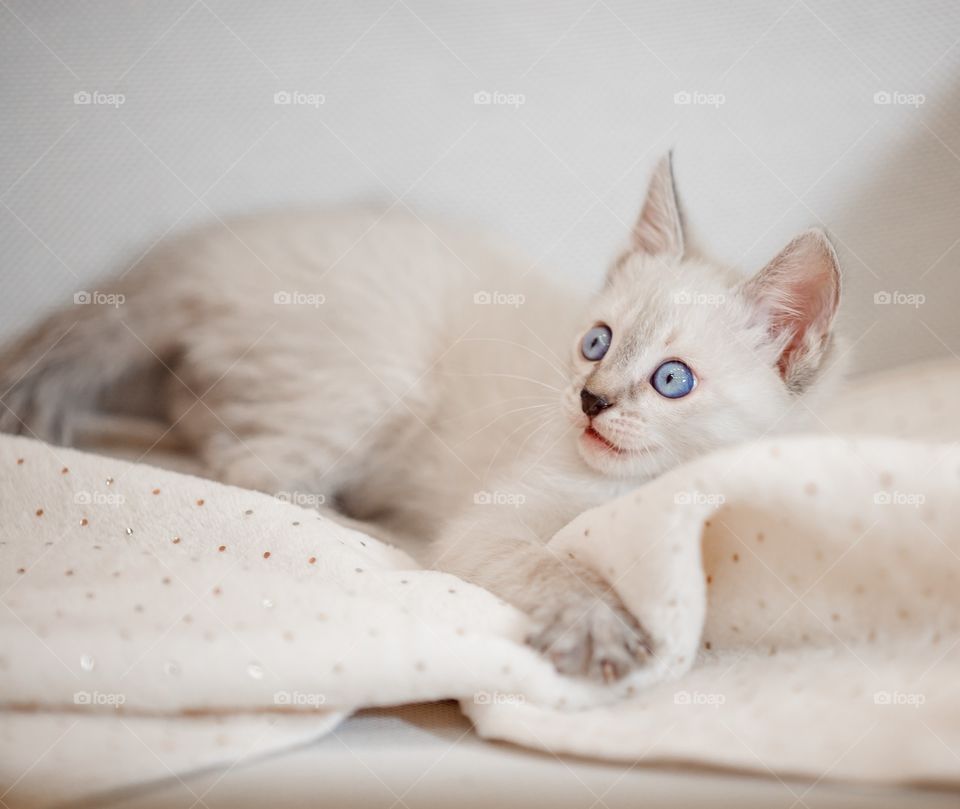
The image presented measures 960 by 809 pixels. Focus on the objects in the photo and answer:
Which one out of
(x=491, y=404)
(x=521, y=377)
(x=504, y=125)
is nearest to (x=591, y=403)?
(x=521, y=377)

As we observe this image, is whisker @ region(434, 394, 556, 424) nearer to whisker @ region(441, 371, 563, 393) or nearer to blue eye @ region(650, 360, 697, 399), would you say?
whisker @ region(441, 371, 563, 393)

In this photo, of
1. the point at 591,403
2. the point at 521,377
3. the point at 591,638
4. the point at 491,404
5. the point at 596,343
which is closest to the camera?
the point at 591,638

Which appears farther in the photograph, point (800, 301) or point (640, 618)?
point (800, 301)

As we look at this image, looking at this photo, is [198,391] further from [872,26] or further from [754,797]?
[872,26]

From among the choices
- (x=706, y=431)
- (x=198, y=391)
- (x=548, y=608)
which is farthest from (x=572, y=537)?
(x=198, y=391)

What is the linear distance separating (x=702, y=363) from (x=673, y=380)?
56mm

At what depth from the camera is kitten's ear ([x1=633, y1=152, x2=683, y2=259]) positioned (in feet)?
4.81

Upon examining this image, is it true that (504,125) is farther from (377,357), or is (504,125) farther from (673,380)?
(673,380)

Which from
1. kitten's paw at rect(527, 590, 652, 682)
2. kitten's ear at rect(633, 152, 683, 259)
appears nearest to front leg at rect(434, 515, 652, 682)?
kitten's paw at rect(527, 590, 652, 682)

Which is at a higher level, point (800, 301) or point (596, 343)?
point (800, 301)

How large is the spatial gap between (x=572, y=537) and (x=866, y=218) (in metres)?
1.23

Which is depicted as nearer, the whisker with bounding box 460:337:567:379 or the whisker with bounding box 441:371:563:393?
the whisker with bounding box 441:371:563:393

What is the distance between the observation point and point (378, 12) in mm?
1814

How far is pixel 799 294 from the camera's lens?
132 cm
